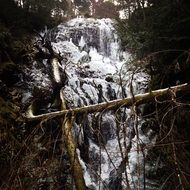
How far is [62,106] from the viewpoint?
4.47 metres

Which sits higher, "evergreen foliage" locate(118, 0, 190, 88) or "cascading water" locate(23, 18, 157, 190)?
"evergreen foliage" locate(118, 0, 190, 88)

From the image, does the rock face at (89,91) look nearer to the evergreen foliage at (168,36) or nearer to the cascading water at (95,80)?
the cascading water at (95,80)

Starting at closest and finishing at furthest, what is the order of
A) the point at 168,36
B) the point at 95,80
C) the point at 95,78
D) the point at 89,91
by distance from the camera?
the point at 168,36, the point at 89,91, the point at 95,80, the point at 95,78

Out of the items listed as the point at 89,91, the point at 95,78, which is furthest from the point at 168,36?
the point at 95,78

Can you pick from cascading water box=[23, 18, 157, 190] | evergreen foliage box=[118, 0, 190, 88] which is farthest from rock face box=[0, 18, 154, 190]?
evergreen foliage box=[118, 0, 190, 88]

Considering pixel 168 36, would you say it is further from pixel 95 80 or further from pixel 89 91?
pixel 95 80

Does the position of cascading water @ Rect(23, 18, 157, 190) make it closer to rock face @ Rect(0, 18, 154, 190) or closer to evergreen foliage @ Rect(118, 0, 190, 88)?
rock face @ Rect(0, 18, 154, 190)

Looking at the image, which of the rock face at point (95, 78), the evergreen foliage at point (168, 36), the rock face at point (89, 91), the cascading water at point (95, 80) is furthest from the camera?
the rock face at point (95, 78)

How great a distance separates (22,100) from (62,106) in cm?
578

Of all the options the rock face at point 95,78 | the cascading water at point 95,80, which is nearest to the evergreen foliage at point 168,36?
the cascading water at point 95,80

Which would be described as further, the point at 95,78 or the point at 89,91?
the point at 95,78

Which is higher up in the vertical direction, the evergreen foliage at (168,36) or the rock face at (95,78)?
the evergreen foliage at (168,36)

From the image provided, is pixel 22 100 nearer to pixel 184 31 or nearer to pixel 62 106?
pixel 184 31

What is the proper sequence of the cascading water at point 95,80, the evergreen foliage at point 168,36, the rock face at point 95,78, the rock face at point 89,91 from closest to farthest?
the rock face at point 89,91
the evergreen foliage at point 168,36
the cascading water at point 95,80
the rock face at point 95,78
